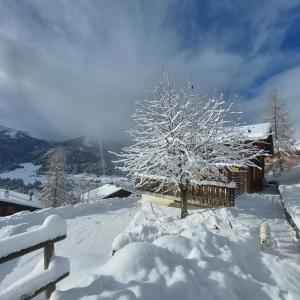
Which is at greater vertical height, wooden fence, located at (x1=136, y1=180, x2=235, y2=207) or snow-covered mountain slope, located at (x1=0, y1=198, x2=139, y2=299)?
wooden fence, located at (x1=136, y1=180, x2=235, y2=207)

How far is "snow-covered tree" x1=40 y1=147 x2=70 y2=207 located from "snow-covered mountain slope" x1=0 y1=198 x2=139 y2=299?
2275 centimetres

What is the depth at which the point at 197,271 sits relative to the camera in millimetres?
5652

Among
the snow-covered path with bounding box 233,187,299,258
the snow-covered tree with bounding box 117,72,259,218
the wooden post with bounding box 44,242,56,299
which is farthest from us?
the snow-covered tree with bounding box 117,72,259,218

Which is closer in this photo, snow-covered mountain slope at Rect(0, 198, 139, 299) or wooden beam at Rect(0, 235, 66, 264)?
wooden beam at Rect(0, 235, 66, 264)

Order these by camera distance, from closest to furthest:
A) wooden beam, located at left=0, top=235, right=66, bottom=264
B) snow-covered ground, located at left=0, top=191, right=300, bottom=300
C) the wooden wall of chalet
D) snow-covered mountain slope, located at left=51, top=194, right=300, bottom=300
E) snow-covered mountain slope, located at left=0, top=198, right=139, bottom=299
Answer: wooden beam, located at left=0, top=235, right=66, bottom=264, snow-covered mountain slope, located at left=51, top=194, right=300, bottom=300, snow-covered ground, located at left=0, top=191, right=300, bottom=300, snow-covered mountain slope, located at left=0, top=198, right=139, bottom=299, the wooden wall of chalet

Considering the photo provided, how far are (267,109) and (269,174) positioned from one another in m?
9.67

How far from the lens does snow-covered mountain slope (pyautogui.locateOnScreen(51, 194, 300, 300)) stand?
4469 mm

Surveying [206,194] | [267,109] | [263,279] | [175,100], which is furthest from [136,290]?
[267,109]

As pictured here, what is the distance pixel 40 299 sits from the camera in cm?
484

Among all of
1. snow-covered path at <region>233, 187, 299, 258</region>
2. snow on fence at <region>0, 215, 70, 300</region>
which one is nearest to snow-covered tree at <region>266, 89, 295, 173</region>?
snow-covered path at <region>233, 187, 299, 258</region>

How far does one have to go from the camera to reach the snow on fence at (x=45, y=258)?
11.8 feet

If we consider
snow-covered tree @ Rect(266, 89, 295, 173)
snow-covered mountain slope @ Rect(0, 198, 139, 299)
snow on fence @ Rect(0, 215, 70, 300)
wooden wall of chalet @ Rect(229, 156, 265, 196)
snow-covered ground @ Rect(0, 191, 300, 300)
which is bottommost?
snow-covered mountain slope @ Rect(0, 198, 139, 299)

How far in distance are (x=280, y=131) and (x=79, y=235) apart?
34.0 metres

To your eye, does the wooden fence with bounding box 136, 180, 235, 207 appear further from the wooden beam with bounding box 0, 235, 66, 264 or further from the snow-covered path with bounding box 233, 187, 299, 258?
the wooden beam with bounding box 0, 235, 66, 264
